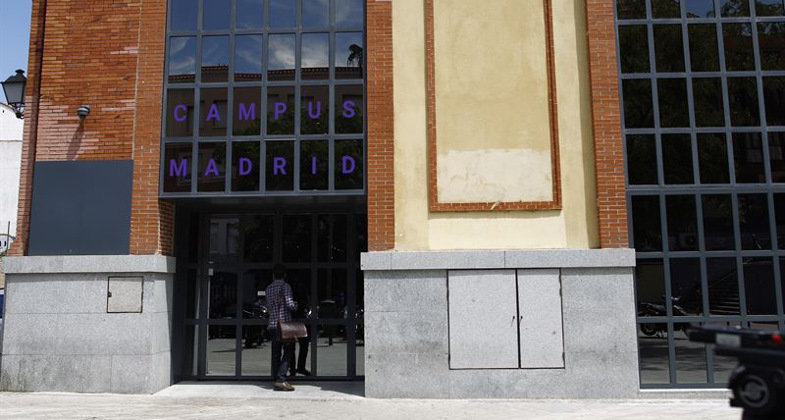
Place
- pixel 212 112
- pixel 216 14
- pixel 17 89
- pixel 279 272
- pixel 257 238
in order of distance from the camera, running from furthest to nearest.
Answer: pixel 257 238 < pixel 17 89 < pixel 216 14 < pixel 212 112 < pixel 279 272

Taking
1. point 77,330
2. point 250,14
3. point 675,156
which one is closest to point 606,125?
point 675,156

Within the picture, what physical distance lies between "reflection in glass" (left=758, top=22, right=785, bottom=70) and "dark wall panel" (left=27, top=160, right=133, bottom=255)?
34.7 feet

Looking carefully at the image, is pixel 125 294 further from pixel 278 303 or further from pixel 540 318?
pixel 540 318

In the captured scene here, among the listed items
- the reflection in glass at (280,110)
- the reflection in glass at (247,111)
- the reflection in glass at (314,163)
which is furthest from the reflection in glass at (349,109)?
the reflection in glass at (247,111)

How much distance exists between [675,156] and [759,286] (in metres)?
2.40

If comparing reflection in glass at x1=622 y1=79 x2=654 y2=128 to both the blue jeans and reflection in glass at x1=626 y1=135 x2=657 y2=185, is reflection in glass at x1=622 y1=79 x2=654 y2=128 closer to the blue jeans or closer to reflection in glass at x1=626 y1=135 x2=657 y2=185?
reflection in glass at x1=626 y1=135 x2=657 y2=185

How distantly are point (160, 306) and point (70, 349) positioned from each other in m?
1.49

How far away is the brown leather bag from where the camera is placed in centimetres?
993

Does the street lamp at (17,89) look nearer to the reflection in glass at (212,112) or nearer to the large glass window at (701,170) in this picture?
the reflection in glass at (212,112)

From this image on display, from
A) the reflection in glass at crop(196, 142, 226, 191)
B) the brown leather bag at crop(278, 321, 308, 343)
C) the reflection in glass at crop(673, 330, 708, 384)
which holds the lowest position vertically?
the reflection in glass at crop(673, 330, 708, 384)

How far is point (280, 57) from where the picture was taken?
10.5 m

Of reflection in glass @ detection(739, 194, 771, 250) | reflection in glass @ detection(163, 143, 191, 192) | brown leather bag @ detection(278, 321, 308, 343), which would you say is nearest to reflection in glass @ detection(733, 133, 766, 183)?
reflection in glass @ detection(739, 194, 771, 250)

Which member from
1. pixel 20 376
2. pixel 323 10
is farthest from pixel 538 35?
pixel 20 376

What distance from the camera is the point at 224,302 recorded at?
11383mm
